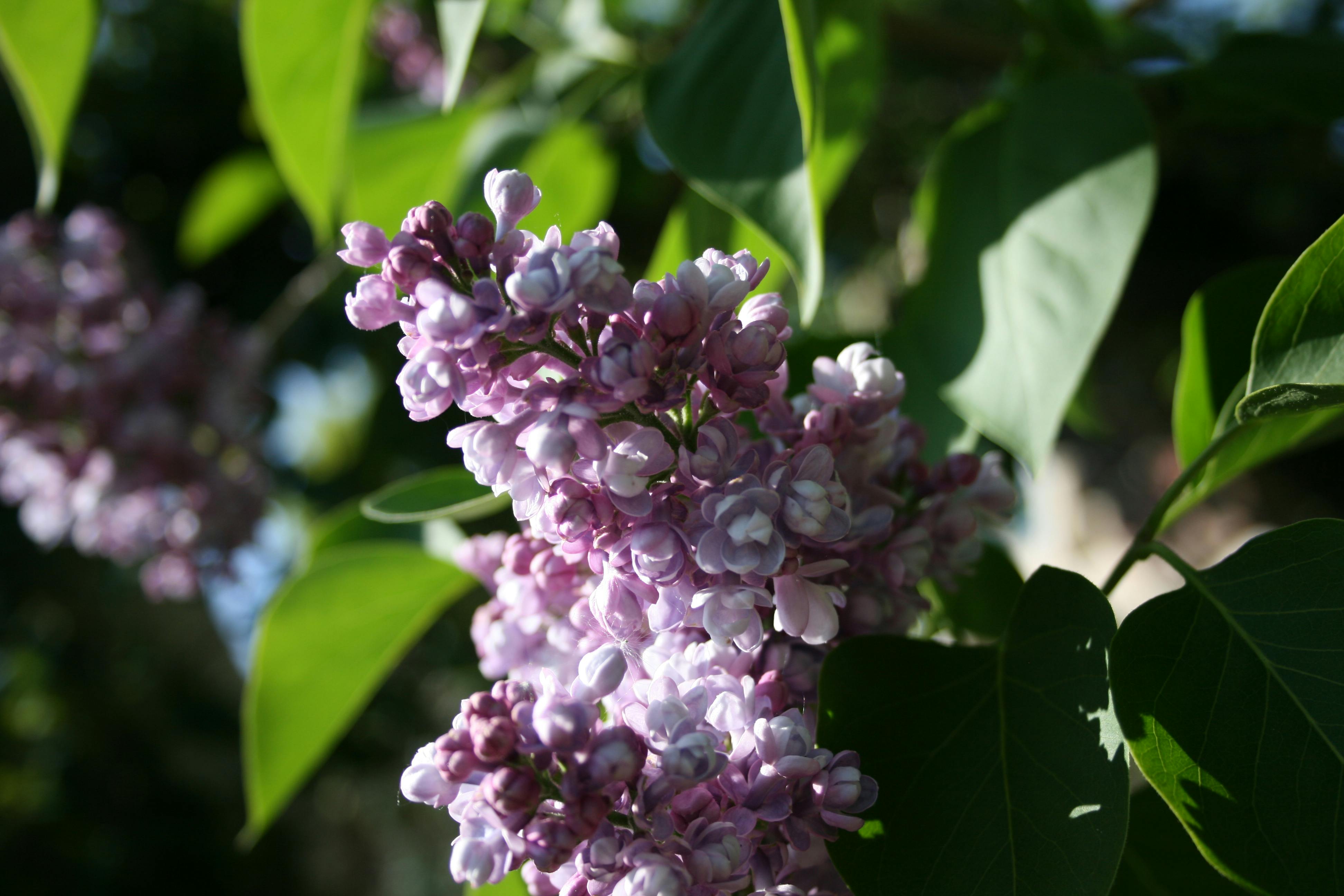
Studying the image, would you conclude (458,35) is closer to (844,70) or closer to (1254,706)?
(844,70)

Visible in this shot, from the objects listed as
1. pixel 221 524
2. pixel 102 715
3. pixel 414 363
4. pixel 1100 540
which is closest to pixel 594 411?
pixel 414 363

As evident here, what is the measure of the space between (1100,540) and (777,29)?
3.62ft

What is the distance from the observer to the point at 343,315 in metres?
1.79

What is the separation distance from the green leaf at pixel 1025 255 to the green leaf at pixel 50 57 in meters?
0.71

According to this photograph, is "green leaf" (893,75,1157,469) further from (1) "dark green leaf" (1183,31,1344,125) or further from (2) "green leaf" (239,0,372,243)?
(2) "green leaf" (239,0,372,243)

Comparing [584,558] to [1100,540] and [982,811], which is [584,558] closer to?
[982,811]

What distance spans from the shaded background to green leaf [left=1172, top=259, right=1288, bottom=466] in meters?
0.18

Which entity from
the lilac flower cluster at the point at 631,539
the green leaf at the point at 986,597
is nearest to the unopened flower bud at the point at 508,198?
the lilac flower cluster at the point at 631,539

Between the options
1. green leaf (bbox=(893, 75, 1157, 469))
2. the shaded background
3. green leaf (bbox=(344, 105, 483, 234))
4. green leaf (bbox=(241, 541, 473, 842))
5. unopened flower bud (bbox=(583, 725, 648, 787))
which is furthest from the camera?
the shaded background

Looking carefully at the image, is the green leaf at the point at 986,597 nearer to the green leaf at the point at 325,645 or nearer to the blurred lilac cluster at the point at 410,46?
the green leaf at the point at 325,645

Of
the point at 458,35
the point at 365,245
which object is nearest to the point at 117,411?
the point at 458,35

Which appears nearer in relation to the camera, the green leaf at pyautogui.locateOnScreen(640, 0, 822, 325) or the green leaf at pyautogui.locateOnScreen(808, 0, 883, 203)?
the green leaf at pyautogui.locateOnScreen(640, 0, 822, 325)

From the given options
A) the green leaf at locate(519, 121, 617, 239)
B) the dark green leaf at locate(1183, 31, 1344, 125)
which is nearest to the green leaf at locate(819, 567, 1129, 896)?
the dark green leaf at locate(1183, 31, 1344, 125)

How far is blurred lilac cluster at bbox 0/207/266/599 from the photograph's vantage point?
45.3 inches
